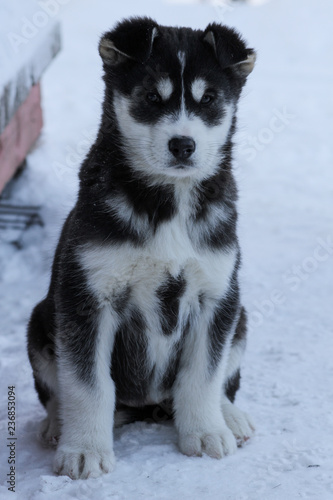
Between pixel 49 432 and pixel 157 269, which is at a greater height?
pixel 157 269

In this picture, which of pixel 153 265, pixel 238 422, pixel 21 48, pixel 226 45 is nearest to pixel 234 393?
pixel 238 422

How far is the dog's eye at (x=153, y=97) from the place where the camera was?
10.7ft

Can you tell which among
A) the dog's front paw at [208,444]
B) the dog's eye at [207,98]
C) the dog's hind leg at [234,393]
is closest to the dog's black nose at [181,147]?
the dog's eye at [207,98]

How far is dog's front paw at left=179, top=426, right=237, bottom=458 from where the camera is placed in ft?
11.4

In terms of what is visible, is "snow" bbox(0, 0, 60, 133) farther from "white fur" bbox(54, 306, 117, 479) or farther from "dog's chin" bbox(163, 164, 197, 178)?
"white fur" bbox(54, 306, 117, 479)

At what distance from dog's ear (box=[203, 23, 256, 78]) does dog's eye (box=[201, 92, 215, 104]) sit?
14 centimetres

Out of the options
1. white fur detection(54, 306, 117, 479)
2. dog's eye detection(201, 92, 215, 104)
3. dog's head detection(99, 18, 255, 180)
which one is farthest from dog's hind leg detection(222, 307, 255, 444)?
dog's eye detection(201, 92, 215, 104)

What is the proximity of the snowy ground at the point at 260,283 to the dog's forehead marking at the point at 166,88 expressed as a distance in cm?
84

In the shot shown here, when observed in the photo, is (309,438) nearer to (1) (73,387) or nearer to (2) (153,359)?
(2) (153,359)

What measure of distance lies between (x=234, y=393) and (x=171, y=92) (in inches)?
63.5

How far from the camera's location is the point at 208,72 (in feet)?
10.9

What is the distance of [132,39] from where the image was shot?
329 centimetres

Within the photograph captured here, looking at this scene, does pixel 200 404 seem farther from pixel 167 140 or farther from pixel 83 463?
pixel 167 140

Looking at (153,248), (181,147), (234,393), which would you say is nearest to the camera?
(181,147)
